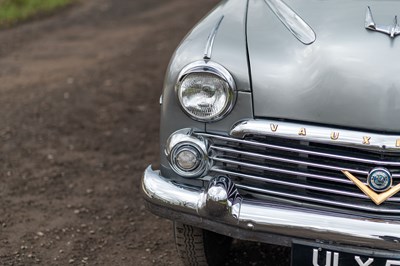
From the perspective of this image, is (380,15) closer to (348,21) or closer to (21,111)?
(348,21)

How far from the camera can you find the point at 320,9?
9.46 ft

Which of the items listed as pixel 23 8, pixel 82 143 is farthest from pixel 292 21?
pixel 23 8

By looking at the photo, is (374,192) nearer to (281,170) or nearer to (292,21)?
(281,170)

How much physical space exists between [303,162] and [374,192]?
278 millimetres

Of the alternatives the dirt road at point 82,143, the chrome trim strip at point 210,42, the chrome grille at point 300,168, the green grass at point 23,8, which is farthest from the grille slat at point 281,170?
the green grass at point 23,8

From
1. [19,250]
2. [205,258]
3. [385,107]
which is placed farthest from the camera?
[19,250]

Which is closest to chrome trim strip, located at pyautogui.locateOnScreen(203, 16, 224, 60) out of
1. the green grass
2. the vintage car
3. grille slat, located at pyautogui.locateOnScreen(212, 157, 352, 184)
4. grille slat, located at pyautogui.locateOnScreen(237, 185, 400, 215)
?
the vintage car

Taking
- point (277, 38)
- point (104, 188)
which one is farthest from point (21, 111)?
point (277, 38)

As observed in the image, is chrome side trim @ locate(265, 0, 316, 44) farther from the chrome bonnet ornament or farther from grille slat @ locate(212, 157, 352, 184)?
grille slat @ locate(212, 157, 352, 184)

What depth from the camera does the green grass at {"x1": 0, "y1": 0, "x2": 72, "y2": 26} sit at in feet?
27.7

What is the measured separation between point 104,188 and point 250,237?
176 cm

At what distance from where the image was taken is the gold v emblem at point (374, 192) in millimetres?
2422

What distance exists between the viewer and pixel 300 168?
8.28 feet

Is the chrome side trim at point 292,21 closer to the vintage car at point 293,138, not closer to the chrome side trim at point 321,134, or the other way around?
the vintage car at point 293,138
